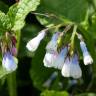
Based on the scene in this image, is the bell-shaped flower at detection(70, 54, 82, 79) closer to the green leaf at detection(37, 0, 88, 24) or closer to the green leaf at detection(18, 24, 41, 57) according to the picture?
the green leaf at detection(37, 0, 88, 24)

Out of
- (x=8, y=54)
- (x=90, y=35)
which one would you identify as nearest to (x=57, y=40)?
(x=8, y=54)

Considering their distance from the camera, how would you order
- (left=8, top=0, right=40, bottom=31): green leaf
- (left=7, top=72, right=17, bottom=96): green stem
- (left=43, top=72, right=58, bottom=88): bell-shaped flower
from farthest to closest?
1. (left=43, top=72, right=58, bottom=88): bell-shaped flower
2. (left=7, top=72, right=17, bottom=96): green stem
3. (left=8, top=0, right=40, bottom=31): green leaf

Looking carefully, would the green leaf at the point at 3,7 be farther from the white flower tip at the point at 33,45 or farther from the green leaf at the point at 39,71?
the white flower tip at the point at 33,45

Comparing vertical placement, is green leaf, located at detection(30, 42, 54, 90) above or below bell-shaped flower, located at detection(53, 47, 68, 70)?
below

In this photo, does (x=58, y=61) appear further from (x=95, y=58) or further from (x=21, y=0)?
(x=95, y=58)

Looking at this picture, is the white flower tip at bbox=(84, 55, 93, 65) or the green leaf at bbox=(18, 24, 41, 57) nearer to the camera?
the white flower tip at bbox=(84, 55, 93, 65)

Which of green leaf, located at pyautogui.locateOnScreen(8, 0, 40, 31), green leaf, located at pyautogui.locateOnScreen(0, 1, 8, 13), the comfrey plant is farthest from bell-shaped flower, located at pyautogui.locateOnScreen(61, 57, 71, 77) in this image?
green leaf, located at pyautogui.locateOnScreen(0, 1, 8, 13)

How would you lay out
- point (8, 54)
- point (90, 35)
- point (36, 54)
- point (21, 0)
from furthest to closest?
1. point (36, 54)
2. point (90, 35)
3. point (21, 0)
4. point (8, 54)
